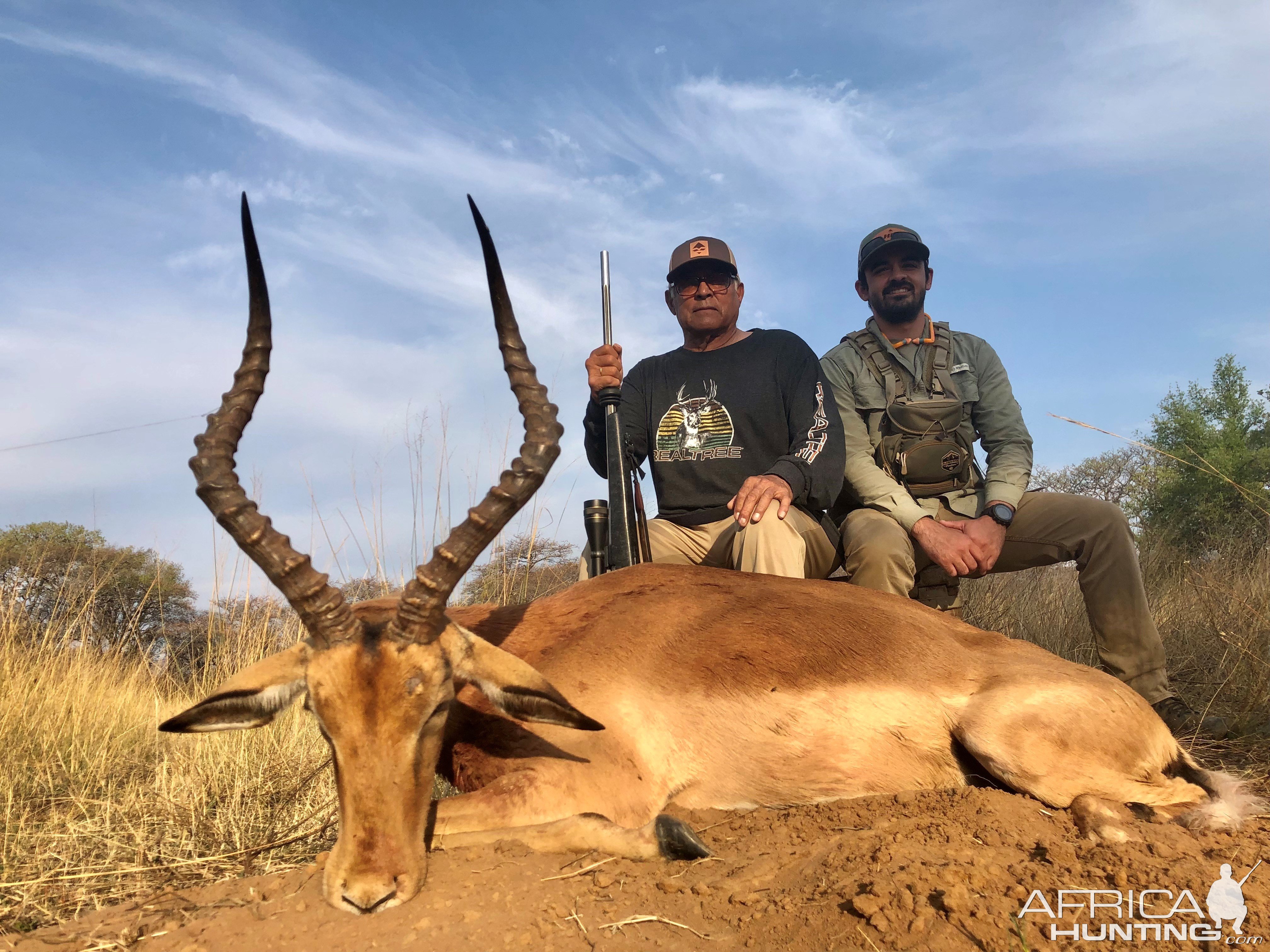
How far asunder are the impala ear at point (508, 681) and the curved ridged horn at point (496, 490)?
13 centimetres

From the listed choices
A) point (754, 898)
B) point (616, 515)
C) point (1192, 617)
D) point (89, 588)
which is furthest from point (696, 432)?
point (89, 588)

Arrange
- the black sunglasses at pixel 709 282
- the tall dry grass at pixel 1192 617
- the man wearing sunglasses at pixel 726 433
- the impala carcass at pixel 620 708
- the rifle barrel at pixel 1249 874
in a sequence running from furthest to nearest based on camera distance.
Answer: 1. the black sunglasses at pixel 709 282
2. the tall dry grass at pixel 1192 617
3. the man wearing sunglasses at pixel 726 433
4. the impala carcass at pixel 620 708
5. the rifle barrel at pixel 1249 874

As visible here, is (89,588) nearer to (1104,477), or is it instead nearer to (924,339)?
(924,339)

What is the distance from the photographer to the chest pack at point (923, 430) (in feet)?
20.7

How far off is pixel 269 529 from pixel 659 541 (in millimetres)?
3515

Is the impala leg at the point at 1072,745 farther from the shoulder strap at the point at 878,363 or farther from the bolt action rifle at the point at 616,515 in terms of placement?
the shoulder strap at the point at 878,363

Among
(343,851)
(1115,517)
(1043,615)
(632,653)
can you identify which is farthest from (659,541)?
(1043,615)

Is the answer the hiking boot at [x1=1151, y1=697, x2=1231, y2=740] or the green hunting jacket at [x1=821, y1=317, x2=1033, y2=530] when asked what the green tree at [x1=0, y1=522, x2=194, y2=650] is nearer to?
the green hunting jacket at [x1=821, y1=317, x2=1033, y2=530]

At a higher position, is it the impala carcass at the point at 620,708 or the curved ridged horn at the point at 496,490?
the curved ridged horn at the point at 496,490

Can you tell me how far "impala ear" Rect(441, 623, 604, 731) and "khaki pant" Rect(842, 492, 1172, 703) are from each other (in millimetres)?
2871

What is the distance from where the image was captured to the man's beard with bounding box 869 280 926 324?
697cm

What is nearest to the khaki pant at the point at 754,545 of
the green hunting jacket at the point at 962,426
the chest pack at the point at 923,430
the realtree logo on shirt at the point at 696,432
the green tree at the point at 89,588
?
the realtree logo on shirt at the point at 696,432

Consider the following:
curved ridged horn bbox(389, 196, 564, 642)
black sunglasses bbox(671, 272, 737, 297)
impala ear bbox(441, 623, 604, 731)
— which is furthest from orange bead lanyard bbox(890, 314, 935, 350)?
impala ear bbox(441, 623, 604, 731)

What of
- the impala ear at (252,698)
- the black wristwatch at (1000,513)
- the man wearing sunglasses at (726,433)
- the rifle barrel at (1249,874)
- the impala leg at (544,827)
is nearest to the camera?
the rifle barrel at (1249,874)
